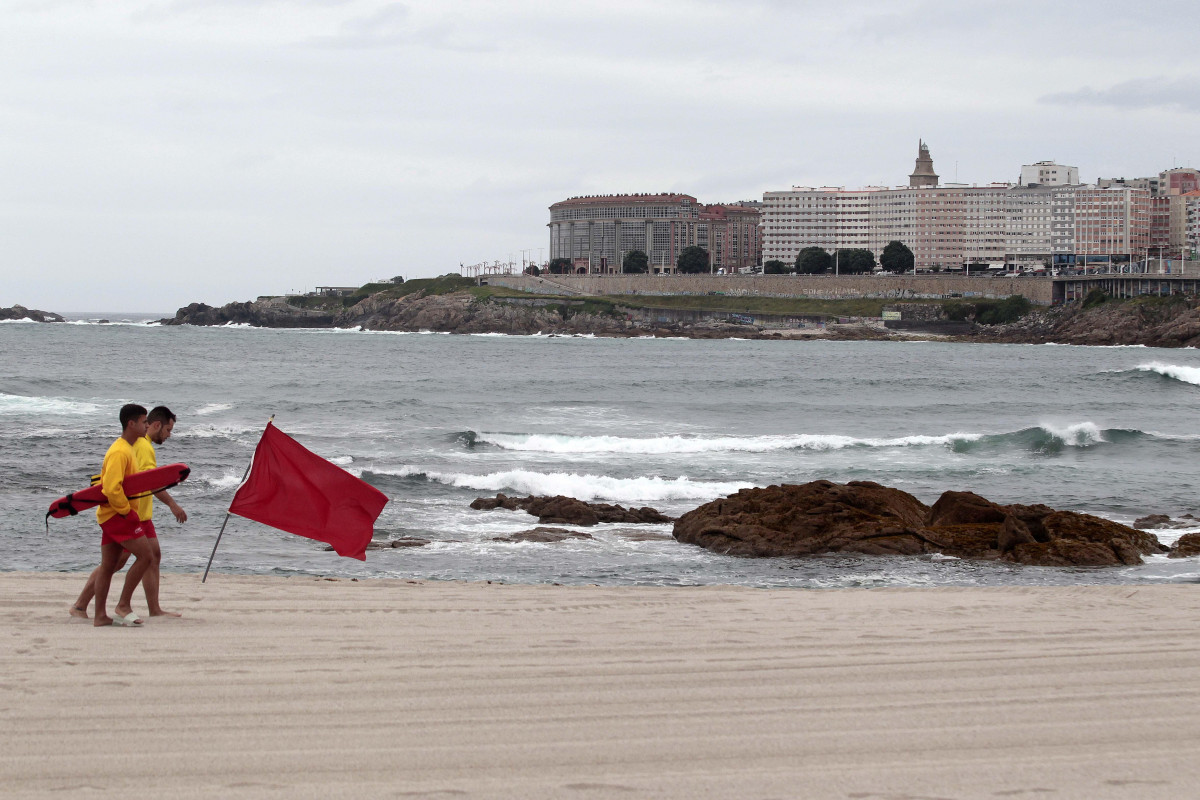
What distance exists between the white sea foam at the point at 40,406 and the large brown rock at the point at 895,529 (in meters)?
22.9

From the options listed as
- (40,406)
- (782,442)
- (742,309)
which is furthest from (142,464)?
(742,309)

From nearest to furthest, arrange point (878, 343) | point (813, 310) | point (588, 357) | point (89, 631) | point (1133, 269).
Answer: point (89, 631) < point (588, 357) < point (878, 343) < point (813, 310) < point (1133, 269)

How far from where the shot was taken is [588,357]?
250ft

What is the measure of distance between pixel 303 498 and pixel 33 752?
13.4 feet

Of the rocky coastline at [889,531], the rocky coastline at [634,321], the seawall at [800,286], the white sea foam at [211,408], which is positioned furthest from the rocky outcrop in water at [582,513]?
the seawall at [800,286]

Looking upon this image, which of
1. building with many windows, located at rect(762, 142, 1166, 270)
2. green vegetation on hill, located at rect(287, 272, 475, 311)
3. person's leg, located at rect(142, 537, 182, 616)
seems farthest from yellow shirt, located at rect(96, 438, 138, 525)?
building with many windows, located at rect(762, 142, 1166, 270)

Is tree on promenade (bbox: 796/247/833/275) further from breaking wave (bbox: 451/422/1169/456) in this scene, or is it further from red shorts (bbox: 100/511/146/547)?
red shorts (bbox: 100/511/146/547)

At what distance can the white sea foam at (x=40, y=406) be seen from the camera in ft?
104

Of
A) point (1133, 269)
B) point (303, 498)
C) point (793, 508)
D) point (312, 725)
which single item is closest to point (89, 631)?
point (303, 498)

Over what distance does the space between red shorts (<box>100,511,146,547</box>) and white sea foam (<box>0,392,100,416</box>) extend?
1026 inches

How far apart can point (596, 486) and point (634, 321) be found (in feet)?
384

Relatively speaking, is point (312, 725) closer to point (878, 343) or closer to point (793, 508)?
point (793, 508)

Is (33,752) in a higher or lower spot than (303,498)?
lower

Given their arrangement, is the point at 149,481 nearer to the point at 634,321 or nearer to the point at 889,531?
the point at 889,531
